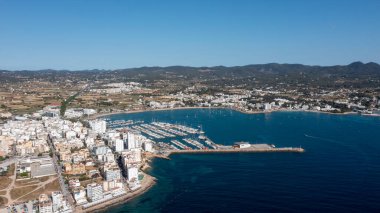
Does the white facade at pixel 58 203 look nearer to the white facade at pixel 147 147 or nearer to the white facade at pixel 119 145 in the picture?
the white facade at pixel 119 145

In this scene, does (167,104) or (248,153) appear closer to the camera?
(248,153)

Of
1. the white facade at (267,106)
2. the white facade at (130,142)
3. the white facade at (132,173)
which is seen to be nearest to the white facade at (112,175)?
the white facade at (132,173)

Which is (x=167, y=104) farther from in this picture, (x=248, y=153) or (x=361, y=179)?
(x=361, y=179)

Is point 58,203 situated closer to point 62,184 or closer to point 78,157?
point 62,184

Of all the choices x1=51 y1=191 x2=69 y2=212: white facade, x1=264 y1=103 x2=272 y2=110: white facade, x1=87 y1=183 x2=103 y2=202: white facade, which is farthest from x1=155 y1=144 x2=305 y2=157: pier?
x1=264 y1=103 x2=272 y2=110: white facade

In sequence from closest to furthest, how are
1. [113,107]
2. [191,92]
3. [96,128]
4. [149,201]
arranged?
[149,201]
[96,128]
[113,107]
[191,92]

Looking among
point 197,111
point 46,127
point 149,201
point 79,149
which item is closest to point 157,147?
point 79,149

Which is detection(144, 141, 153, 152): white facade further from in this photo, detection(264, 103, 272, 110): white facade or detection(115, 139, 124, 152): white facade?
detection(264, 103, 272, 110): white facade

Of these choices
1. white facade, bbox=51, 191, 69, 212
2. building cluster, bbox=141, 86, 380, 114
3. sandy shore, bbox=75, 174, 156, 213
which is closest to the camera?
white facade, bbox=51, 191, 69, 212

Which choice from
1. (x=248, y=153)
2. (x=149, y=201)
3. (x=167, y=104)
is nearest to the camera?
(x=149, y=201)
